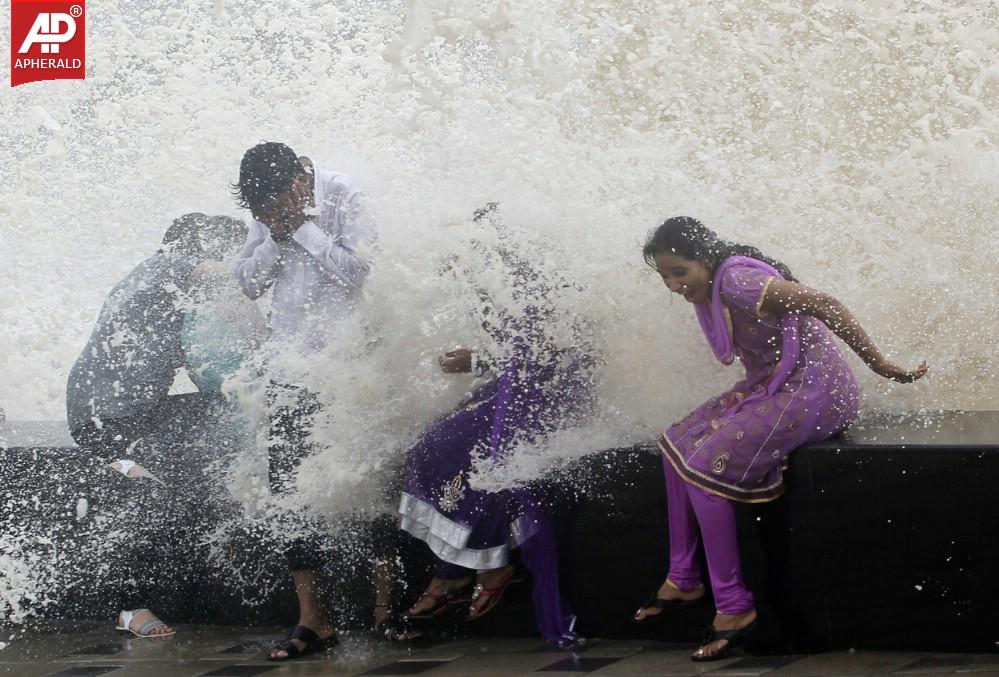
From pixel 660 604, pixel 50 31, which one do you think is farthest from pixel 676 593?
pixel 50 31

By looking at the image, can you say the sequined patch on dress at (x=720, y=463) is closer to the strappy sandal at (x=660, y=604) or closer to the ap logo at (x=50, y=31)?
the strappy sandal at (x=660, y=604)

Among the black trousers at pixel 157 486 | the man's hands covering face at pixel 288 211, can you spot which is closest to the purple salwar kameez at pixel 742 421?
the man's hands covering face at pixel 288 211

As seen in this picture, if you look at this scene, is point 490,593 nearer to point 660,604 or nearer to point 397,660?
point 397,660

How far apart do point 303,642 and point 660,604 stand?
1.12 meters

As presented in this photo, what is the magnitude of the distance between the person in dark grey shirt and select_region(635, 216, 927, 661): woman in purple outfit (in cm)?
176

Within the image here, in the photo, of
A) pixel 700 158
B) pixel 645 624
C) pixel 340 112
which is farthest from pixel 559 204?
pixel 340 112

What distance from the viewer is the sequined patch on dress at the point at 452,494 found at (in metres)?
3.95

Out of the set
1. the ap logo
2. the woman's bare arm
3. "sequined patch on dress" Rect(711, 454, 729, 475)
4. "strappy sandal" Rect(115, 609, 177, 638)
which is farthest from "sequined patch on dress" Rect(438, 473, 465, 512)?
the ap logo

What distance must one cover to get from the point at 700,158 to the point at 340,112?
2.27 m

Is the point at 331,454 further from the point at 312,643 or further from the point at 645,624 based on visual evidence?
the point at 645,624

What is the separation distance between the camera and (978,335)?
5.13m

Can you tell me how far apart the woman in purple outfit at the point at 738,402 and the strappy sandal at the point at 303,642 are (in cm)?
100

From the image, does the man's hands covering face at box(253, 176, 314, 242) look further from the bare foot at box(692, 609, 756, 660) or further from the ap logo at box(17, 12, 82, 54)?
the ap logo at box(17, 12, 82, 54)

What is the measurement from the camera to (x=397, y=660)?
3.87 m
